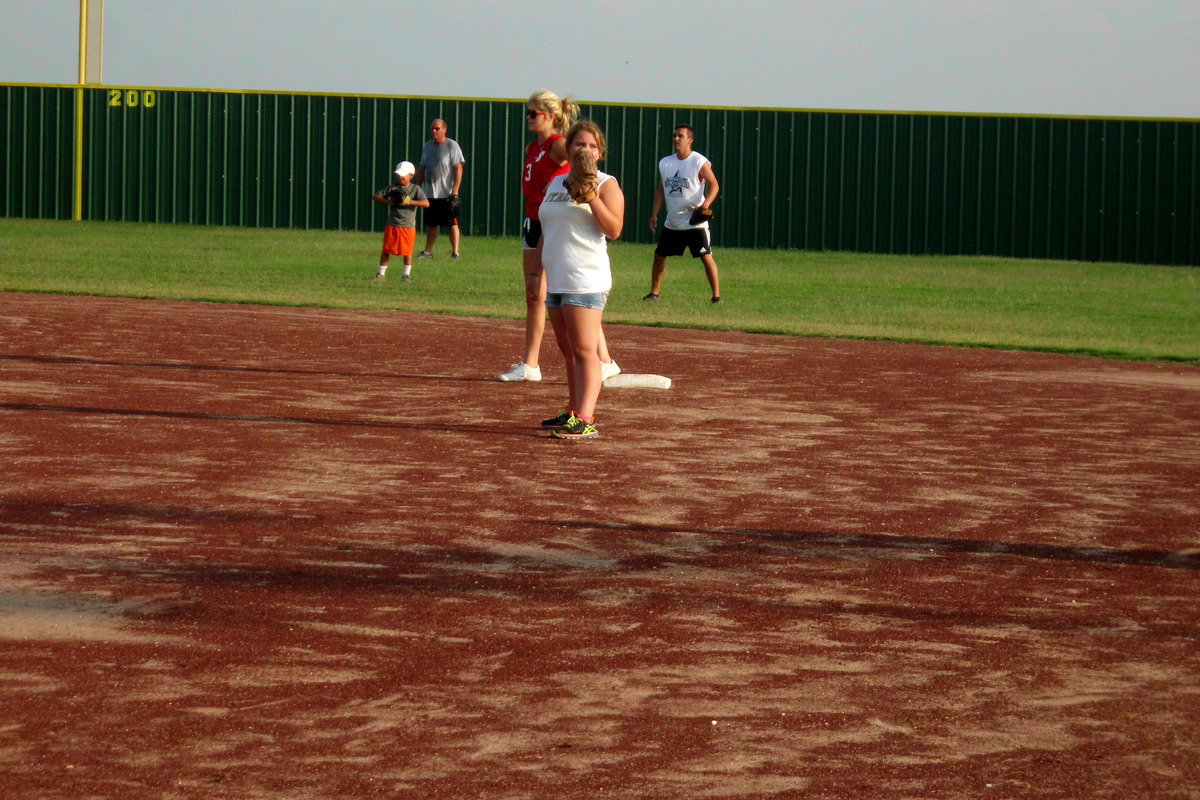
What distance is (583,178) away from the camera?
27.8 feet

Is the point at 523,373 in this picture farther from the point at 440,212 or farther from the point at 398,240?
the point at 440,212

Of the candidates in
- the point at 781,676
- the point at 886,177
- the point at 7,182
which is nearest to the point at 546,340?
the point at 781,676

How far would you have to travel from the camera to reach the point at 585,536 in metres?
6.45

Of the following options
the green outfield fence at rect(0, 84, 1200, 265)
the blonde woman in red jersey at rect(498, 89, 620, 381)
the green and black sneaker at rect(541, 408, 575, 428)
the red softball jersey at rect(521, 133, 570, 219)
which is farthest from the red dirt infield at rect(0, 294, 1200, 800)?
the green outfield fence at rect(0, 84, 1200, 265)

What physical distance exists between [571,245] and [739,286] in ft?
40.5

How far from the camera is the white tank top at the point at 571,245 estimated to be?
8742 millimetres

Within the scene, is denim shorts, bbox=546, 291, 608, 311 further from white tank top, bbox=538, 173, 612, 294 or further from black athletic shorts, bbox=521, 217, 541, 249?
black athletic shorts, bbox=521, 217, 541, 249

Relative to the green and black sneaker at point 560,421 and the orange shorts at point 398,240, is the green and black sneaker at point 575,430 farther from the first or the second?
the orange shorts at point 398,240

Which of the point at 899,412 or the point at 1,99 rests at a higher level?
the point at 1,99

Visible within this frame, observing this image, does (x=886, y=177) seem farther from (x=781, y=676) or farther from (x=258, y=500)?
(x=781, y=676)

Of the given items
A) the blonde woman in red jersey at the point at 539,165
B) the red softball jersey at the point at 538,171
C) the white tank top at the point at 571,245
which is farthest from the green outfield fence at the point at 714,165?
the white tank top at the point at 571,245

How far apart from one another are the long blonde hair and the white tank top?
1.22 meters

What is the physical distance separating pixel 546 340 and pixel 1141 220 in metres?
18.2

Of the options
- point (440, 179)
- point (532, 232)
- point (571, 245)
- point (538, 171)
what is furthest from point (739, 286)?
point (571, 245)
